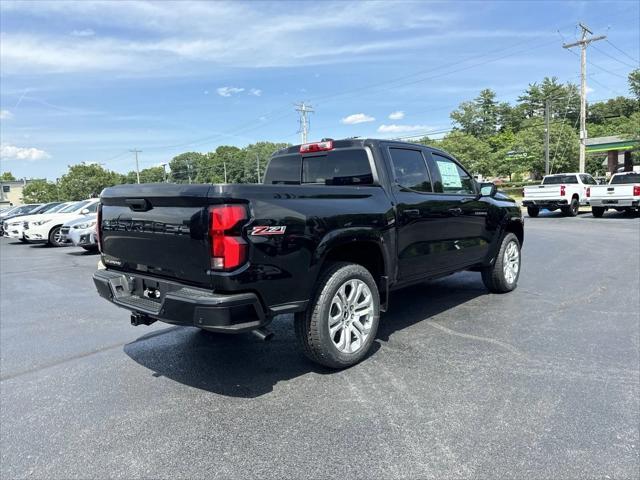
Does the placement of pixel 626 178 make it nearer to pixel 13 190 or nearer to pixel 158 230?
pixel 158 230

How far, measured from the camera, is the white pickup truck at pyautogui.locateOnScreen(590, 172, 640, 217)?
17.8 m

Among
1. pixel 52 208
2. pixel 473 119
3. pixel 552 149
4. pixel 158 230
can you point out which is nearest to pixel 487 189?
pixel 158 230

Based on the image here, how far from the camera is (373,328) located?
4.04m

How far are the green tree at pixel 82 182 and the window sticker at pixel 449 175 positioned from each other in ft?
268

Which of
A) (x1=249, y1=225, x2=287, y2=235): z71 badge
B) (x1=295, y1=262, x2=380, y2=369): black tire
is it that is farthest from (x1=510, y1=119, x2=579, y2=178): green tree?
(x1=249, y1=225, x2=287, y2=235): z71 badge

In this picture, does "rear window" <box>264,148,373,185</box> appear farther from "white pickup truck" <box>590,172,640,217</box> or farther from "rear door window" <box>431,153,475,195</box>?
"white pickup truck" <box>590,172,640,217</box>

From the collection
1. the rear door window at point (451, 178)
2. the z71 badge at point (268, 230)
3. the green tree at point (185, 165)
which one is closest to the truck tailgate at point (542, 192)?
the rear door window at point (451, 178)

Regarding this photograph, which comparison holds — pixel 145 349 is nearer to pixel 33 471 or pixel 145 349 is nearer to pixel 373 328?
pixel 33 471

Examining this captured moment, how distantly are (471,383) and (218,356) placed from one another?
220 cm

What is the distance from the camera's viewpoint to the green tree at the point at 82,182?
3027 inches

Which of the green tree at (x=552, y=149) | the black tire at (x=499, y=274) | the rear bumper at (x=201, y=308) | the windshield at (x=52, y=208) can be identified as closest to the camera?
the rear bumper at (x=201, y=308)

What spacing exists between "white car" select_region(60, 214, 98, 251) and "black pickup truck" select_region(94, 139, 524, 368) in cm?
943

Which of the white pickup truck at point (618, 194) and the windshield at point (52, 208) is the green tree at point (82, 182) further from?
the white pickup truck at point (618, 194)

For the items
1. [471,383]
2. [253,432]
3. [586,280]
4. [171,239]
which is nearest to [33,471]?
[253,432]
